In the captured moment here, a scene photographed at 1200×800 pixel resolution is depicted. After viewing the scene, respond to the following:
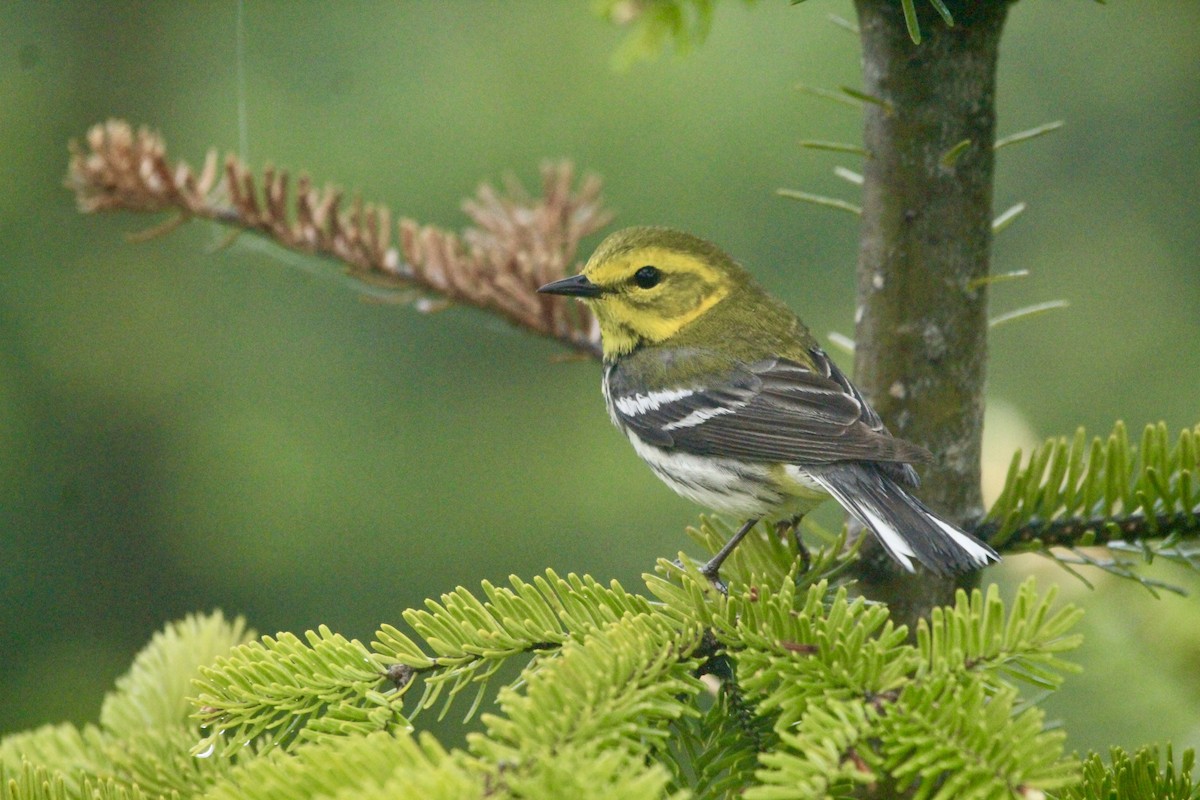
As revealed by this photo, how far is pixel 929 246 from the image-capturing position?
6.08ft

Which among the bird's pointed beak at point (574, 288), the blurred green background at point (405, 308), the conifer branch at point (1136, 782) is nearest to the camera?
the conifer branch at point (1136, 782)

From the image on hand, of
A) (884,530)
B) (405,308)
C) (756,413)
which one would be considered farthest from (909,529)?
(405,308)

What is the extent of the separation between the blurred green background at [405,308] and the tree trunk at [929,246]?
2435 mm

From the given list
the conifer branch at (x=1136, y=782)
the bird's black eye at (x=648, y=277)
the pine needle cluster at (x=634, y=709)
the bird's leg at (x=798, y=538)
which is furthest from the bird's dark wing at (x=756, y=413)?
the conifer branch at (x=1136, y=782)

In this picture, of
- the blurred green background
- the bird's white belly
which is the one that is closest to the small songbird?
the bird's white belly

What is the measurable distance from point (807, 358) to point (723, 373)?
217mm

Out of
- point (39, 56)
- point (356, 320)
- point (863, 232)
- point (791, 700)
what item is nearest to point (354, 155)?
point (356, 320)

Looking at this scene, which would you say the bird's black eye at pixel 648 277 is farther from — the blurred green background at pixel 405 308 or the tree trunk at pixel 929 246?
the blurred green background at pixel 405 308

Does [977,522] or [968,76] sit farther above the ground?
[968,76]

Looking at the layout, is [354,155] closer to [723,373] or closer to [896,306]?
[723,373]

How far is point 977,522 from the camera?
6.36ft

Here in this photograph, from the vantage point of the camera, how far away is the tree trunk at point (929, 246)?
A: 1798 mm

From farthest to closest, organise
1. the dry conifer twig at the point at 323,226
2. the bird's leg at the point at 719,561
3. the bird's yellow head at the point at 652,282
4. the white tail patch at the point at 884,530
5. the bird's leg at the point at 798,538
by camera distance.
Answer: the bird's yellow head at the point at 652,282
the dry conifer twig at the point at 323,226
the bird's leg at the point at 798,538
the bird's leg at the point at 719,561
the white tail patch at the point at 884,530

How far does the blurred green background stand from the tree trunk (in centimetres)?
244
